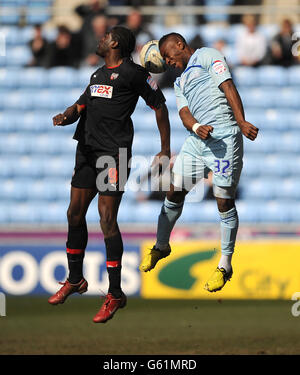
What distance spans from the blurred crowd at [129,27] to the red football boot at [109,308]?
25.6ft

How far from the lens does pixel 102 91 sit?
806 centimetres

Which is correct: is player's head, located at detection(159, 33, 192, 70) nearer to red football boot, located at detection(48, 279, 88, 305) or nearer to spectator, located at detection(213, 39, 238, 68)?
red football boot, located at detection(48, 279, 88, 305)

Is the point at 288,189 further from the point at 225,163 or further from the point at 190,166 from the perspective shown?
the point at 225,163

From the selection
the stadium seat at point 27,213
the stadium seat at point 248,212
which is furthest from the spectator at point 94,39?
the stadium seat at point 248,212

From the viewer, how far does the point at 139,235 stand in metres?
14.0

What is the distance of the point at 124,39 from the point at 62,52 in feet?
29.1

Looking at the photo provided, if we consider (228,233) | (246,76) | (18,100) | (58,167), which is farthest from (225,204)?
(18,100)

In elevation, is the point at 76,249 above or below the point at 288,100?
below

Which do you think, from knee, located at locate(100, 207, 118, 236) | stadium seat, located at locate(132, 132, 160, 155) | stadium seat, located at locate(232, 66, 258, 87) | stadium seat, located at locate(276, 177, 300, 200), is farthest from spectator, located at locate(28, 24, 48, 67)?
knee, located at locate(100, 207, 118, 236)

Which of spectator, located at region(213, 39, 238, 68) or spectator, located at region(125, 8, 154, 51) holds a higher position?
spectator, located at region(125, 8, 154, 51)

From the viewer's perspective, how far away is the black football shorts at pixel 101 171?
817cm

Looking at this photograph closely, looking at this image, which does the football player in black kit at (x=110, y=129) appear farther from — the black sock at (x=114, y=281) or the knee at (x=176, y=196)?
the knee at (x=176, y=196)

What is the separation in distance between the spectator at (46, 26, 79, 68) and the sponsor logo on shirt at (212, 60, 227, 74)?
8723 mm

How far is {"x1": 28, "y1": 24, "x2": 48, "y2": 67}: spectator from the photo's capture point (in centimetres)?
1686
